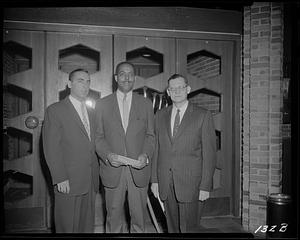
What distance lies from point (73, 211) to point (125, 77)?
50.3 inches

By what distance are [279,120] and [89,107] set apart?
192cm

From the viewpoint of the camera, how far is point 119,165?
2.69m

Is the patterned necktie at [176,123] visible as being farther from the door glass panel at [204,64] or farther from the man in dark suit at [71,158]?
the door glass panel at [204,64]

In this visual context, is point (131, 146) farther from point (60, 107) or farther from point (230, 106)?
point (230, 106)

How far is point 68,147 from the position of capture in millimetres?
2709

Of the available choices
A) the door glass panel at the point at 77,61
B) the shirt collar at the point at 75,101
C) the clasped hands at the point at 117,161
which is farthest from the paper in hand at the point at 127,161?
the door glass panel at the point at 77,61

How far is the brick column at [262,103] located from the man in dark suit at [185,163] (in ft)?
2.72

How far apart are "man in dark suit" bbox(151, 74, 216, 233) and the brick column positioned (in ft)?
2.72

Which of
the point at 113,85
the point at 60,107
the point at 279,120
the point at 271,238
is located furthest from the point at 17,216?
the point at 279,120

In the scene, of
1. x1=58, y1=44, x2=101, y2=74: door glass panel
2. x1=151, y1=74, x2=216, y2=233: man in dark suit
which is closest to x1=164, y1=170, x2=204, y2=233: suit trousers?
x1=151, y1=74, x2=216, y2=233: man in dark suit

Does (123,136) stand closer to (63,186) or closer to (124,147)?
(124,147)

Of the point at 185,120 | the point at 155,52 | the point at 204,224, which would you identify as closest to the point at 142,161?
the point at 185,120

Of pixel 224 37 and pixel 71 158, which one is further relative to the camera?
pixel 224 37

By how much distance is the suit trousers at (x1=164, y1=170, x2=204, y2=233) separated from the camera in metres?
2.70
